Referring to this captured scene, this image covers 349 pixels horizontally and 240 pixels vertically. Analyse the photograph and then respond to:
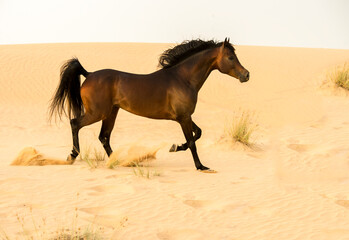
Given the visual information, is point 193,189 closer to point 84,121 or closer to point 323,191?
point 323,191

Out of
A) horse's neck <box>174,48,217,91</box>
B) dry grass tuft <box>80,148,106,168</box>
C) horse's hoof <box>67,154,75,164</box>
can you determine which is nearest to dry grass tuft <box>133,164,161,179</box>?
dry grass tuft <box>80,148,106,168</box>

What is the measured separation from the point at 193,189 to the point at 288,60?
57.0 ft

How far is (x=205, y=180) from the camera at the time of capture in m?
6.22

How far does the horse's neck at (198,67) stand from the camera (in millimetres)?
6781

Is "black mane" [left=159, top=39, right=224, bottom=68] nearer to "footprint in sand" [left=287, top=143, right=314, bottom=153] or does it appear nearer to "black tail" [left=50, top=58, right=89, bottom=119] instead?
"black tail" [left=50, top=58, right=89, bottom=119]

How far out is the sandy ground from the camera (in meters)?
4.34

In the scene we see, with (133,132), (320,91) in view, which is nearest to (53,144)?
(133,132)

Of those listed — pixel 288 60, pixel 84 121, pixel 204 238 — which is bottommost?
pixel 204 238

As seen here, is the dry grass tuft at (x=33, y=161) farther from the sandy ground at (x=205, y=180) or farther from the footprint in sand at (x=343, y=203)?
the footprint in sand at (x=343, y=203)

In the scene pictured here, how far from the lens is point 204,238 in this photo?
4.07 meters

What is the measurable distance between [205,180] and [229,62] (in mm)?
1898

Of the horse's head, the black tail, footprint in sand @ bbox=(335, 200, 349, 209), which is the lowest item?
footprint in sand @ bbox=(335, 200, 349, 209)

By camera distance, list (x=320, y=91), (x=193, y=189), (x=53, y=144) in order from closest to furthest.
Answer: (x=193, y=189) → (x=53, y=144) → (x=320, y=91)

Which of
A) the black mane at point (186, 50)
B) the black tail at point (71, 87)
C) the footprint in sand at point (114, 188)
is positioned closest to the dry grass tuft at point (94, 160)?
the black tail at point (71, 87)
